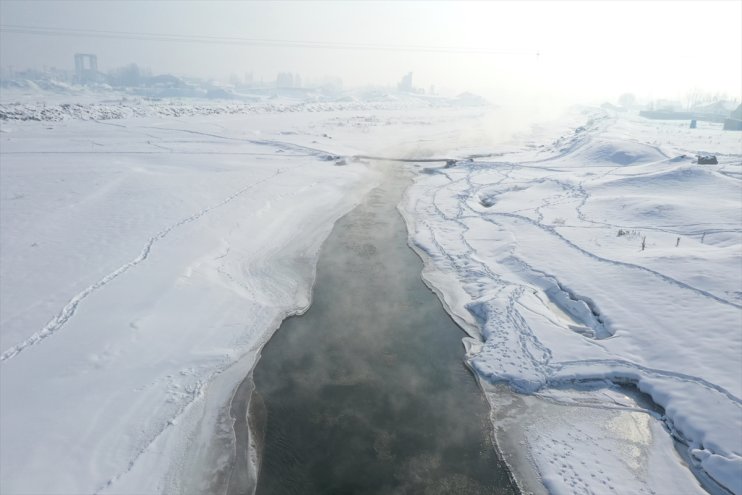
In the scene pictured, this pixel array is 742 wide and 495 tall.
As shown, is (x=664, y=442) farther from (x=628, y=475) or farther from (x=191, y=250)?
(x=191, y=250)

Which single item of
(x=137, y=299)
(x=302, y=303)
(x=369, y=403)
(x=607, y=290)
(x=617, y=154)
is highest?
Result: (x=617, y=154)

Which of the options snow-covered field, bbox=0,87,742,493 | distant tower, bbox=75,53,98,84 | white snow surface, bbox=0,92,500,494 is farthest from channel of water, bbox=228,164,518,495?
distant tower, bbox=75,53,98,84

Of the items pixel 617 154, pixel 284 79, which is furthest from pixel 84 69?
pixel 617 154

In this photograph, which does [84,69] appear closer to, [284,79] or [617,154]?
[284,79]

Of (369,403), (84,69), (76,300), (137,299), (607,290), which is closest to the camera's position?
(369,403)

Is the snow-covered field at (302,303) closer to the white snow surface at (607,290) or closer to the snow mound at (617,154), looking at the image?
the white snow surface at (607,290)

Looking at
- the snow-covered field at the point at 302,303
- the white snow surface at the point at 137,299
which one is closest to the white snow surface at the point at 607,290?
the snow-covered field at the point at 302,303

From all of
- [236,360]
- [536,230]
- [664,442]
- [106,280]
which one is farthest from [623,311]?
[106,280]
